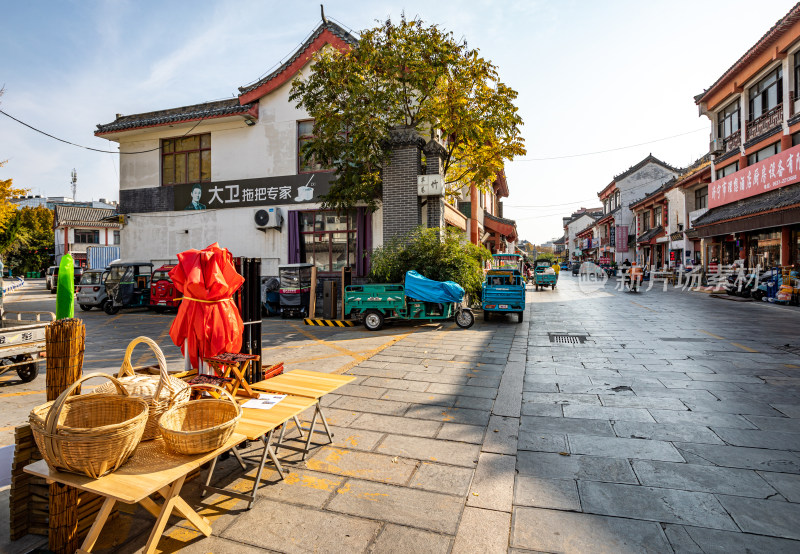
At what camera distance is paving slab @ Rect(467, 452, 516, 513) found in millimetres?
3012

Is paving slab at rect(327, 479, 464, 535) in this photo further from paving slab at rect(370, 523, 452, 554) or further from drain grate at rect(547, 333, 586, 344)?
drain grate at rect(547, 333, 586, 344)

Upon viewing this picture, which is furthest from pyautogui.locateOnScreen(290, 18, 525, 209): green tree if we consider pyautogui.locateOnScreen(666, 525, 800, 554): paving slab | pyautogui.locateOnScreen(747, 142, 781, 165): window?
pyautogui.locateOnScreen(747, 142, 781, 165): window

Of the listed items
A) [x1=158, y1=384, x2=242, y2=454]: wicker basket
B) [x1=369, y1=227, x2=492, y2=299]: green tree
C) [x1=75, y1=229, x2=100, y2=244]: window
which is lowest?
[x1=158, y1=384, x2=242, y2=454]: wicker basket

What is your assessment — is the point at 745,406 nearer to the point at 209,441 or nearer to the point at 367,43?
the point at 209,441

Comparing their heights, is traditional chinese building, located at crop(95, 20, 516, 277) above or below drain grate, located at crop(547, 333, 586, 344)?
above

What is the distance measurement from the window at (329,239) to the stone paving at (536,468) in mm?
8291

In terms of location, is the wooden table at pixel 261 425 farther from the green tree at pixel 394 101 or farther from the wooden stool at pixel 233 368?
the green tree at pixel 394 101

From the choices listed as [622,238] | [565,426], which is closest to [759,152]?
[565,426]

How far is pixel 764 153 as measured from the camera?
779 inches

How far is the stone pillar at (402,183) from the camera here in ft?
43.6

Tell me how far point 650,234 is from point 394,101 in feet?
113

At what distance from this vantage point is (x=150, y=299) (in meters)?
15.6

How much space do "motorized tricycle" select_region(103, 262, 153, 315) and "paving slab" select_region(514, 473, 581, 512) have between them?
16.8 meters

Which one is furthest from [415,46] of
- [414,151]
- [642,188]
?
[642,188]
